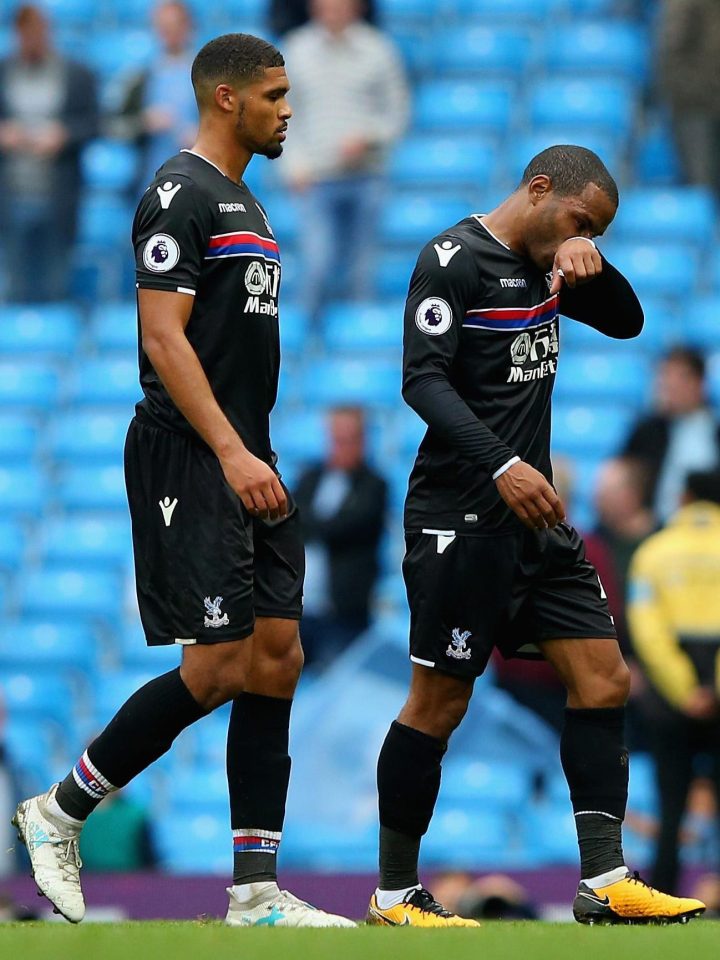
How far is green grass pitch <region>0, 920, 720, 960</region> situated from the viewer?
4500 millimetres

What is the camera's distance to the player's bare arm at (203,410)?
5.50 metres

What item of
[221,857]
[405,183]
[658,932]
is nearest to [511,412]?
[658,932]

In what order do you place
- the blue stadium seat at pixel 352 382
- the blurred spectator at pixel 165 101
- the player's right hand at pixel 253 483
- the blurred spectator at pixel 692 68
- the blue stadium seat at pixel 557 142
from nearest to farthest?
the player's right hand at pixel 253 483 → the blurred spectator at pixel 692 68 → the blue stadium seat at pixel 352 382 → the blurred spectator at pixel 165 101 → the blue stadium seat at pixel 557 142

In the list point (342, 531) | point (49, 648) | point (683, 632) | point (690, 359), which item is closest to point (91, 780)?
point (683, 632)

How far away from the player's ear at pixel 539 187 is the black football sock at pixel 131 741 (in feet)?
5.46

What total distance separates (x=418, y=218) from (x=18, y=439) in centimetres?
298

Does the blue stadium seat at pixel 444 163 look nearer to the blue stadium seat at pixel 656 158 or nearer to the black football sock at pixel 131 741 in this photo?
the blue stadium seat at pixel 656 158

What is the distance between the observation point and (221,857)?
10.8 metres

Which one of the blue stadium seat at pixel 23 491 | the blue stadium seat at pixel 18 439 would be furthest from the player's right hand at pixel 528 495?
the blue stadium seat at pixel 18 439

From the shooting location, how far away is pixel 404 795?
6.09 meters

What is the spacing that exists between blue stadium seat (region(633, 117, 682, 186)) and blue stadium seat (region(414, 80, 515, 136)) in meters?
0.94

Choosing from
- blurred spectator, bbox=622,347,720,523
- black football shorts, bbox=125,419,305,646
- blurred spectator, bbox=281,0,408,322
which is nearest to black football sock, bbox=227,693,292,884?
black football shorts, bbox=125,419,305,646

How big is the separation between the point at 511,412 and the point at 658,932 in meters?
1.55

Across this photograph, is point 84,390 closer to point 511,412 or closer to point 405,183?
point 405,183
